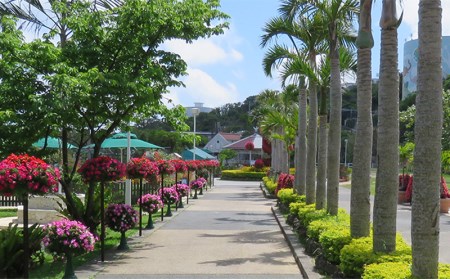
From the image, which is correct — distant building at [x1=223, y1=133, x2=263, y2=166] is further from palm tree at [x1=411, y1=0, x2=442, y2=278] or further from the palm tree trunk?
palm tree at [x1=411, y1=0, x2=442, y2=278]

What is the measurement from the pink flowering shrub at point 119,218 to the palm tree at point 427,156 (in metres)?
7.20

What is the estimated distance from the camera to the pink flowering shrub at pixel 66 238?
852 centimetres

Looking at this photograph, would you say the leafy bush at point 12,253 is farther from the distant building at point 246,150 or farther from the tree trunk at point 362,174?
the distant building at point 246,150

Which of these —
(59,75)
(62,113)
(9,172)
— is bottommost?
(9,172)

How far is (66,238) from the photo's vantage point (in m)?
8.52

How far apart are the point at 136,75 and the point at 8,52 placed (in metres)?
2.41

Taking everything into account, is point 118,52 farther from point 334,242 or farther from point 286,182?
point 286,182

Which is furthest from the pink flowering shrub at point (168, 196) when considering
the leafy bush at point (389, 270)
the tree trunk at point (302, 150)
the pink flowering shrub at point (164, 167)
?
the leafy bush at point (389, 270)

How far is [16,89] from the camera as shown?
34.5 feet

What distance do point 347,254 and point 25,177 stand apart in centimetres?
421

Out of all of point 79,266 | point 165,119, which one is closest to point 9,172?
point 79,266


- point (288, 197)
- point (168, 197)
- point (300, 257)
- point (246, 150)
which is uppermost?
point (246, 150)

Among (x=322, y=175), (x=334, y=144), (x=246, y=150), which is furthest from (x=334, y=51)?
(x=246, y=150)

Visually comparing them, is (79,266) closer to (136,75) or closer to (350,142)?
(136,75)
